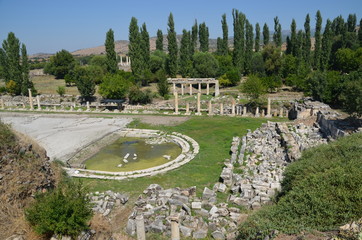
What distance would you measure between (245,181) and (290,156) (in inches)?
181

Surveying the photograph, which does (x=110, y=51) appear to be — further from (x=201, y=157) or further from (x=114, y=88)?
(x=201, y=157)

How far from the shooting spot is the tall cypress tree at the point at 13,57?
44031 mm

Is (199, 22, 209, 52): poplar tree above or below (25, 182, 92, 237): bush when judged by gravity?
above

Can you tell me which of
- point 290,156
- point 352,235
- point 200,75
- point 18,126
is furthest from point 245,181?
point 200,75

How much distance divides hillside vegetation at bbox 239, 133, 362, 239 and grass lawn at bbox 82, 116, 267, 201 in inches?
216

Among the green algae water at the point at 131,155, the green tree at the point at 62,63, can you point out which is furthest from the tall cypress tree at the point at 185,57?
the green algae water at the point at 131,155

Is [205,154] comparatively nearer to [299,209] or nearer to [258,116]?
[299,209]

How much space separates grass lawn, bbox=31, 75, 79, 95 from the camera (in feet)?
164

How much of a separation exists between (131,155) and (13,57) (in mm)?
34627

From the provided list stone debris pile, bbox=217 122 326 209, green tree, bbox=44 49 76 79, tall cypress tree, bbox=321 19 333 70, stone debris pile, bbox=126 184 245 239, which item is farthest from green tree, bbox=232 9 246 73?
stone debris pile, bbox=126 184 245 239

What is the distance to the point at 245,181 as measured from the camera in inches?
597

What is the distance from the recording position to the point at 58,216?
821 centimetres

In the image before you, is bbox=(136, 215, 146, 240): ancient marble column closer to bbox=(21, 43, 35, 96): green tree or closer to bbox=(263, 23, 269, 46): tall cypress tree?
bbox=(21, 43, 35, 96): green tree

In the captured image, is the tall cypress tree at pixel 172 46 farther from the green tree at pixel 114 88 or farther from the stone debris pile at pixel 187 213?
the stone debris pile at pixel 187 213
